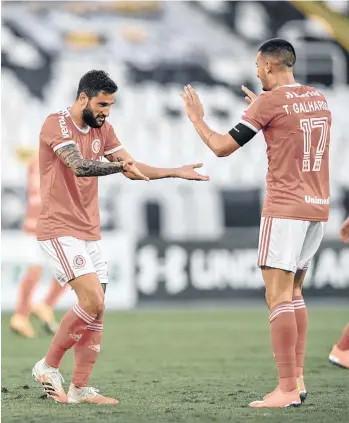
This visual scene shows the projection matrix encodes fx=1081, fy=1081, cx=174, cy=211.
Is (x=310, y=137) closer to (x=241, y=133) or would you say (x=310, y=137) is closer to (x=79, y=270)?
(x=241, y=133)

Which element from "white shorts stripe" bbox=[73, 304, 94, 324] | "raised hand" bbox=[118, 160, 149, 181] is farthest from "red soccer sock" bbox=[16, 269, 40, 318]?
"raised hand" bbox=[118, 160, 149, 181]

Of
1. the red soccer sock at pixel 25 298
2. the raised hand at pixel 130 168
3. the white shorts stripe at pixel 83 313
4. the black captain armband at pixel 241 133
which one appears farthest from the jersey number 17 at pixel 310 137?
the red soccer sock at pixel 25 298

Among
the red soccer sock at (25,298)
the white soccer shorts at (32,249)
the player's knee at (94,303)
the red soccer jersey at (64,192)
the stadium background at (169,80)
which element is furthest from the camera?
the stadium background at (169,80)

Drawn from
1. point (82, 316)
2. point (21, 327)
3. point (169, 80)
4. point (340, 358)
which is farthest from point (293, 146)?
point (169, 80)

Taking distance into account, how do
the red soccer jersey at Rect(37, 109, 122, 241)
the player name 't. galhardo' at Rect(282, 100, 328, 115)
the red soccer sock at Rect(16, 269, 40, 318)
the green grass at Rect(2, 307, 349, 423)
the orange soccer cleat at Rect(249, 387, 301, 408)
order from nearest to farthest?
the green grass at Rect(2, 307, 349, 423) → the orange soccer cleat at Rect(249, 387, 301, 408) → the player name 't. galhardo' at Rect(282, 100, 328, 115) → the red soccer jersey at Rect(37, 109, 122, 241) → the red soccer sock at Rect(16, 269, 40, 318)

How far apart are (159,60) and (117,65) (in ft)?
2.46

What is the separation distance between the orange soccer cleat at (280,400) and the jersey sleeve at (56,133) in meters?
1.88

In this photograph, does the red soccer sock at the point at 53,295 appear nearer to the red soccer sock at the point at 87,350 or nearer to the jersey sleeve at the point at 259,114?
the red soccer sock at the point at 87,350

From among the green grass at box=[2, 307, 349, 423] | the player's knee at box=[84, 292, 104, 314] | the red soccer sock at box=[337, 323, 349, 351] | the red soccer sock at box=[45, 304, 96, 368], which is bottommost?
the green grass at box=[2, 307, 349, 423]

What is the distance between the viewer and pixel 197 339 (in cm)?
1109

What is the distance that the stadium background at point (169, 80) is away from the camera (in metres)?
18.5

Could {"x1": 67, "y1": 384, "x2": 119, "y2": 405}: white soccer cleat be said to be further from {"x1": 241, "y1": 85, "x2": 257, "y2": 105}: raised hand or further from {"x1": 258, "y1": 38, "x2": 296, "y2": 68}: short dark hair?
{"x1": 258, "y1": 38, "x2": 296, "y2": 68}: short dark hair

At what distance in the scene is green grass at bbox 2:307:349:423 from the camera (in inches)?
235

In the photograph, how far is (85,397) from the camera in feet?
21.4
